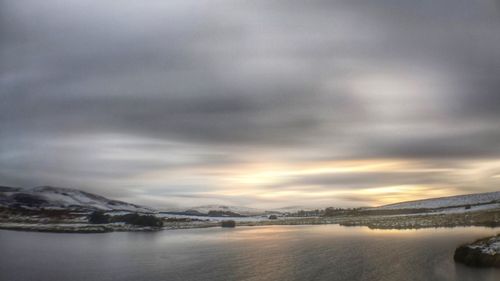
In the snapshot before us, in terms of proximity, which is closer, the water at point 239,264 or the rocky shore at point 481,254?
the water at point 239,264

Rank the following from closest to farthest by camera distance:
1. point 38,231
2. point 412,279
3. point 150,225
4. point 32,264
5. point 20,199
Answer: point 412,279, point 32,264, point 38,231, point 150,225, point 20,199

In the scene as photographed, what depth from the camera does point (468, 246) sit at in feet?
102

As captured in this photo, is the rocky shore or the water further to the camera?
the rocky shore

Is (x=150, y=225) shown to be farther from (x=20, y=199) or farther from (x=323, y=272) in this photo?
(x=20, y=199)

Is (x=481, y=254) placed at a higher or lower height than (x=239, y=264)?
Answer: higher

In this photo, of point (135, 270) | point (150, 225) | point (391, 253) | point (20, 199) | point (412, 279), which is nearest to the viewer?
point (412, 279)

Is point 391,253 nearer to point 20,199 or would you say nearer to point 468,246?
point 468,246

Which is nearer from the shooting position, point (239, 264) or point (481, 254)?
point (481, 254)

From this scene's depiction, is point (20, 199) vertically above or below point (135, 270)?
above

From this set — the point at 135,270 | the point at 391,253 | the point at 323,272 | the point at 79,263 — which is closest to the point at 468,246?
the point at 391,253

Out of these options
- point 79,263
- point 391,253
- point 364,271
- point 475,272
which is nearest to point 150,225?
point 79,263

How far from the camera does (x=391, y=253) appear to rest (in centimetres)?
3822

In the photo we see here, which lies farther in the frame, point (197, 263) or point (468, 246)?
point (197, 263)

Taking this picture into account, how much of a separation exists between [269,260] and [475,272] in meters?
16.1
